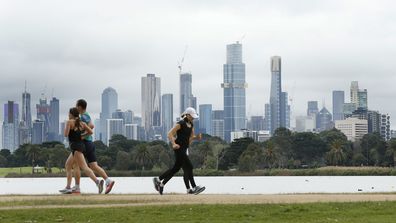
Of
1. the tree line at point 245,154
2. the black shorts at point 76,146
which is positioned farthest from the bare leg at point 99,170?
the tree line at point 245,154

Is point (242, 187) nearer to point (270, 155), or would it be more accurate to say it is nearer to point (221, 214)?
point (221, 214)

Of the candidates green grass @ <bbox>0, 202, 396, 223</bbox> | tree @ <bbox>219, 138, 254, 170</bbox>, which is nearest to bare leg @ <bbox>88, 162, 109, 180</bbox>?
green grass @ <bbox>0, 202, 396, 223</bbox>

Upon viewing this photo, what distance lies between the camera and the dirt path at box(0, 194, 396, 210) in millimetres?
21938

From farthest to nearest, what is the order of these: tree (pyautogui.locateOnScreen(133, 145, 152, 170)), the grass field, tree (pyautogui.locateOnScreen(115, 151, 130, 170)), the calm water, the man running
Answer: tree (pyautogui.locateOnScreen(115, 151, 130, 170))
tree (pyautogui.locateOnScreen(133, 145, 152, 170))
the calm water
the man running
the grass field

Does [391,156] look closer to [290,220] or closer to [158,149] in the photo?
[158,149]

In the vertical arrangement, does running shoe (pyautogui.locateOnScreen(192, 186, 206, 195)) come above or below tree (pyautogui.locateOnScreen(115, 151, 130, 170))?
above

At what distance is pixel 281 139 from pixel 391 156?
3185 centimetres

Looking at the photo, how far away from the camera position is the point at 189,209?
66.6 feet

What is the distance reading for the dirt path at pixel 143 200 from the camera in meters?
21.9

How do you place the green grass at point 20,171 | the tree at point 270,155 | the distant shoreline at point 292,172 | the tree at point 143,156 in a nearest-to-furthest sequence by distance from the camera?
the distant shoreline at point 292,172 → the tree at point 143,156 → the tree at point 270,155 → the green grass at point 20,171

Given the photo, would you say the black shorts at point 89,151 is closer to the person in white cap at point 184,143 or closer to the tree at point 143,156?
the person in white cap at point 184,143

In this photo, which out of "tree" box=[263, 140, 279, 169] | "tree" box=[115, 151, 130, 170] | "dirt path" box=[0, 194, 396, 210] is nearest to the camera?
"dirt path" box=[0, 194, 396, 210]

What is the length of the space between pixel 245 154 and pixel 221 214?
138 meters

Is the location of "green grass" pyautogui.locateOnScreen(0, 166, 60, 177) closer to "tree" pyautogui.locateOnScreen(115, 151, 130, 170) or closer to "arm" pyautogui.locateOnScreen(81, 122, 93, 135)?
"tree" pyautogui.locateOnScreen(115, 151, 130, 170)
